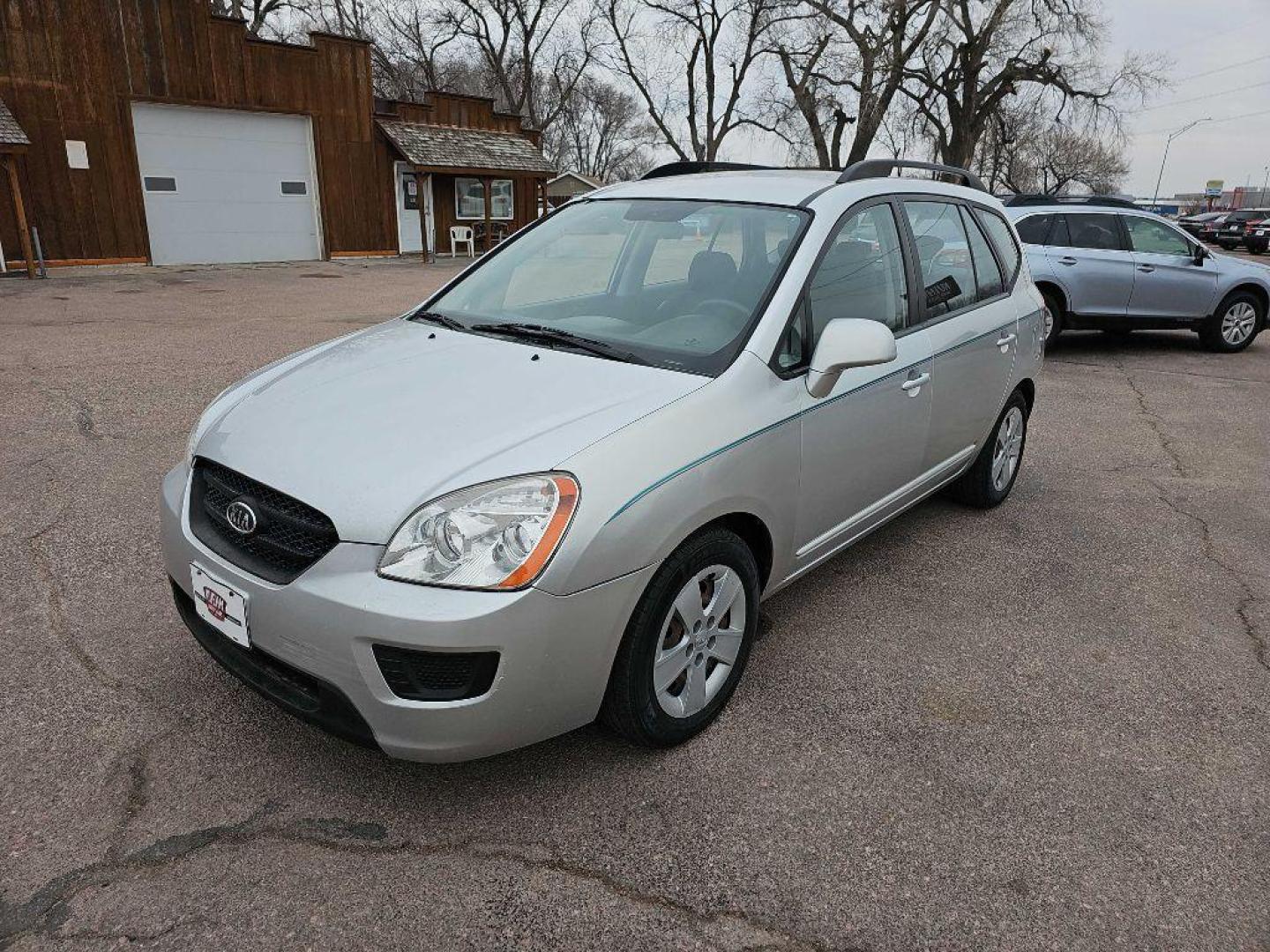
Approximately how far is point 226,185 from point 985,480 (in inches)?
728

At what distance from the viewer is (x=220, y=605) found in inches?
93.8

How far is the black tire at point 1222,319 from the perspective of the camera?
10539 mm

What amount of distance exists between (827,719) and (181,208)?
62.7 ft

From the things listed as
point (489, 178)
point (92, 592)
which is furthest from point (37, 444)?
point (489, 178)

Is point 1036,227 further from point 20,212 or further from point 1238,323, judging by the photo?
point 20,212

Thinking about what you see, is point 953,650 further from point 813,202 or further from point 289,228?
point 289,228

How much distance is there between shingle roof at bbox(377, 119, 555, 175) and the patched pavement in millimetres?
18742

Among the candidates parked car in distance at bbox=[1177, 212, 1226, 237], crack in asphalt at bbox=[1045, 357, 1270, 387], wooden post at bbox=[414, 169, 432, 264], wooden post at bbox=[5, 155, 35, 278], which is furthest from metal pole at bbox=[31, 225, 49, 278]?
parked car in distance at bbox=[1177, 212, 1226, 237]

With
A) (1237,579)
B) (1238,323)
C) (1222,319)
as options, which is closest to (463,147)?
(1222,319)

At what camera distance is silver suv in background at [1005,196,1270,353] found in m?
9.91

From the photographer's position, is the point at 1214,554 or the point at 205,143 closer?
the point at 1214,554

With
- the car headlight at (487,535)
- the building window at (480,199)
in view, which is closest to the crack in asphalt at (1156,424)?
the car headlight at (487,535)

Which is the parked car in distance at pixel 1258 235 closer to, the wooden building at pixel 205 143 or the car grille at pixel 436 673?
the wooden building at pixel 205 143

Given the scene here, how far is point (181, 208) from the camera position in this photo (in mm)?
17953
